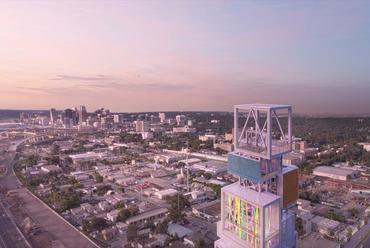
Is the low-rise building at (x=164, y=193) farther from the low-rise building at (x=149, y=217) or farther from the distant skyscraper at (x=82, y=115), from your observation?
the distant skyscraper at (x=82, y=115)

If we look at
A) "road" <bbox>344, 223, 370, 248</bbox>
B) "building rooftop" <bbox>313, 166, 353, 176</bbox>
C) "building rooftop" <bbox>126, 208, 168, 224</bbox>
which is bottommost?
"road" <bbox>344, 223, 370, 248</bbox>

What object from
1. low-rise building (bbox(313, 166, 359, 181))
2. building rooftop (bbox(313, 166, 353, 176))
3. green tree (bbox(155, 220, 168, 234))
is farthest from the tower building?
building rooftop (bbox(313, 166, 353, 176))

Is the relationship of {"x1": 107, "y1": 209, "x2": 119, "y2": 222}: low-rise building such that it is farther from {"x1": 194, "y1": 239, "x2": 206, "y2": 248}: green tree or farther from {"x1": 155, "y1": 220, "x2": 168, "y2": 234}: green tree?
{"x1": 194, "y1": 239, "x2": 206, "y2": 248}: green tree

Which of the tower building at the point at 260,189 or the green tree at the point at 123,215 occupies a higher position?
the tower building at the point at 260,189

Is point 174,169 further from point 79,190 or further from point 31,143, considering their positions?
point 31,143

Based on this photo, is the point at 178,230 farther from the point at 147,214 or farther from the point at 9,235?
the point at 9,235

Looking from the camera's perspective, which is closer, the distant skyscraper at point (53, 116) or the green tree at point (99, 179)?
the green tree at point (99, 179)

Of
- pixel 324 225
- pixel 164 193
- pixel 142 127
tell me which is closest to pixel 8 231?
pixel 164 193

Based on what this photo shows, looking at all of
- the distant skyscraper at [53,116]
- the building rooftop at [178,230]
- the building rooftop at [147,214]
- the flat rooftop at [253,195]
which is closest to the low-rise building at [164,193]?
the building rooftop at [147,214]
